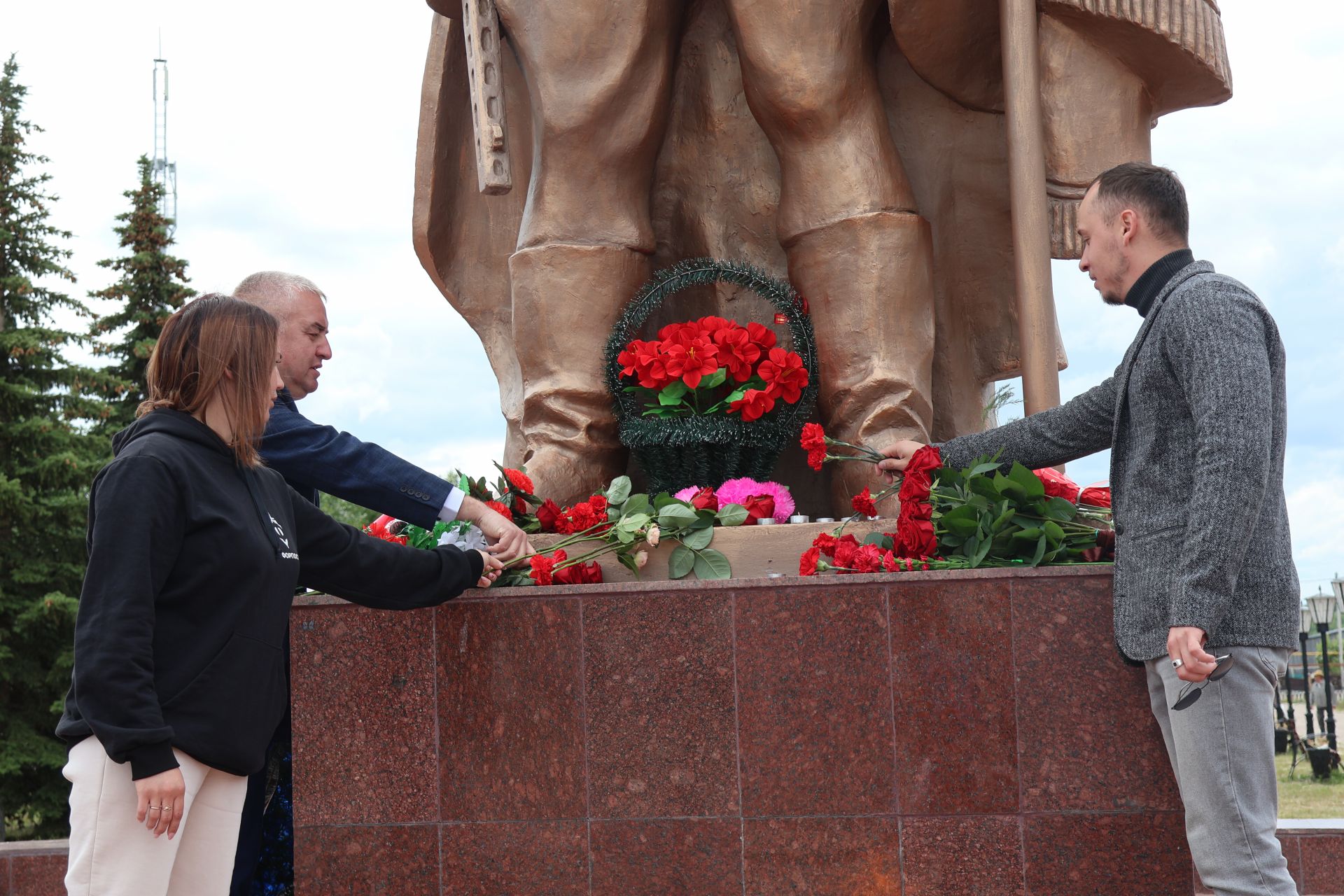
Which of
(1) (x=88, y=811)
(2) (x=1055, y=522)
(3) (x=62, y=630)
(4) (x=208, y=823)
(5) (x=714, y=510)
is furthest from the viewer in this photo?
(3) (x=62, y=630)

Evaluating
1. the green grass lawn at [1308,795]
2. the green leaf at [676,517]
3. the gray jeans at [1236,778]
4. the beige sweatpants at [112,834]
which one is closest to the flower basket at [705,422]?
the green leaf at [676,517]

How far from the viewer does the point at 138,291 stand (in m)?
22.2

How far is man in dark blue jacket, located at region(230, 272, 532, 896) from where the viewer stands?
11.9 ft

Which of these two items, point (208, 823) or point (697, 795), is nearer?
point (208, 823)

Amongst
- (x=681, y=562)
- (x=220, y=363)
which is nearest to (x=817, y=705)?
(x=681, y=562)

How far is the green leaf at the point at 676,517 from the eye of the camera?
389 cm

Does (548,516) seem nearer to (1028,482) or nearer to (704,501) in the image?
(704,501)

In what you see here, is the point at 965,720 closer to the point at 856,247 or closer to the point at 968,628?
the point at 968,628

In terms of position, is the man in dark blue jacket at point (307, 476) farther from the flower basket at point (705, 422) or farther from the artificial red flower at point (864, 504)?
the artificial red flower at point (864, 504)

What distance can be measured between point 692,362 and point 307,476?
1.28 m

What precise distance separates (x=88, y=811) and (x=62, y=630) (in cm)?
1714

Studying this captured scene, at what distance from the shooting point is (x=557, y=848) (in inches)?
138

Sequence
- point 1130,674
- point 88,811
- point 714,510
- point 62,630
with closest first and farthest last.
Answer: point 88,811 < point 1130,674 < point 714,510 < point 62,630

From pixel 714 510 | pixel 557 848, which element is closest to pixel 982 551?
pixel 714 510
